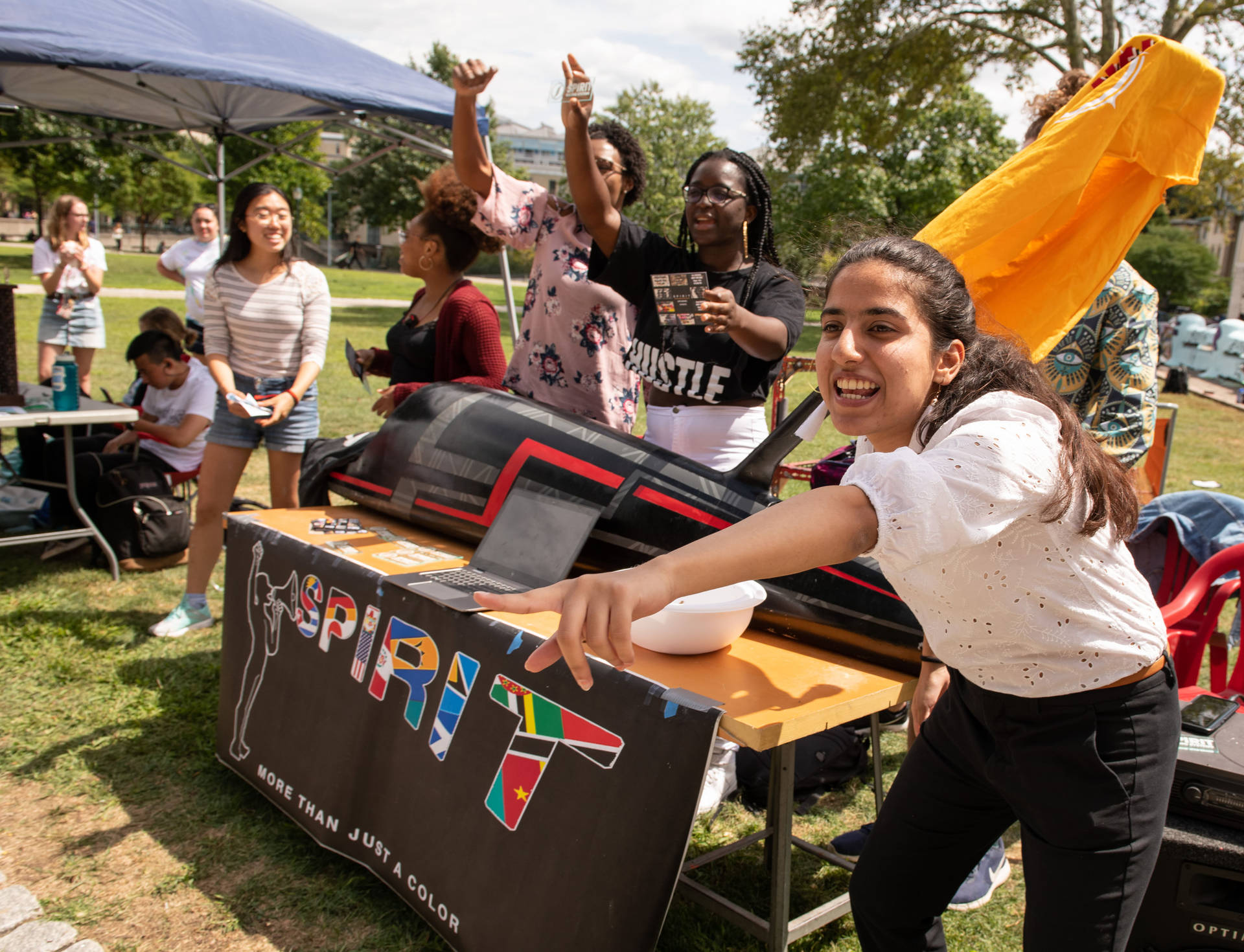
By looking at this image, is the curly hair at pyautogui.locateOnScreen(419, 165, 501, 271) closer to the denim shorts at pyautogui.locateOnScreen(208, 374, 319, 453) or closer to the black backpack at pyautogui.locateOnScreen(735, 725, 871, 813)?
the denim shorts at pyautogui.locateOnScreen(208, 374, 319, 453)

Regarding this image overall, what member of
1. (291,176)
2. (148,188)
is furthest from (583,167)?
(148,188)

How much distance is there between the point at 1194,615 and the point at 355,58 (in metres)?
6.42

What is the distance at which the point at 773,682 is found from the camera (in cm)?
185

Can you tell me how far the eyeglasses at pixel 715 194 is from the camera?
259 cm

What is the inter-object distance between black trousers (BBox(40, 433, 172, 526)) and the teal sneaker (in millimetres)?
1191

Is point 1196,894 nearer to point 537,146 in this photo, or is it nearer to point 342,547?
point 342,547

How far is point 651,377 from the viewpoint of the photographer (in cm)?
270

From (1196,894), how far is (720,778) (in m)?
1.28

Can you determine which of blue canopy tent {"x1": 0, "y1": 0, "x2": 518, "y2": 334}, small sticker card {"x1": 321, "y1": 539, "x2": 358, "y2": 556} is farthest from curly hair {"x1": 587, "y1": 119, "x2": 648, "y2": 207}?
small sticker card {"x1": 321, "y1": 539, "x2": 358, "y2": 556}

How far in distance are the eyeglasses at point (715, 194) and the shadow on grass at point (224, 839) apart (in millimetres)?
2032

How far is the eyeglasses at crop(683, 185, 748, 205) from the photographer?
8.49 feet

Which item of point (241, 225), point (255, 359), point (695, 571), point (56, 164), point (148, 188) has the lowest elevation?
point (255, 359)

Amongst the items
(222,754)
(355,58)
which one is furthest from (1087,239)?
(355,58)

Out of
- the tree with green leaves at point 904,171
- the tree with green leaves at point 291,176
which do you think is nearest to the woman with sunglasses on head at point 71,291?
the tree with green leaves at point 904,171
